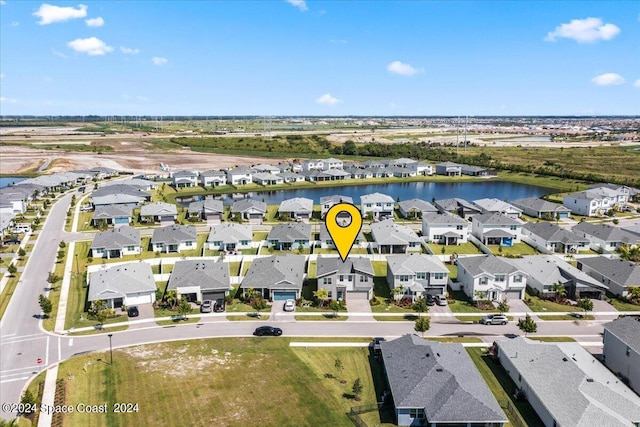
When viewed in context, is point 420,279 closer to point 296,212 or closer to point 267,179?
point 296,212

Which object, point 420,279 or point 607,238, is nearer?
point 420,279

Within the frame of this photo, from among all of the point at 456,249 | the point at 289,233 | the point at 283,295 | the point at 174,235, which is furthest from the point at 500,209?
the point at 174,235

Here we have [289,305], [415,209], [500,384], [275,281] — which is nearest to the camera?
[500,384]

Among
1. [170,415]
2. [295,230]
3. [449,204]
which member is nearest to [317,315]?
[170,415]

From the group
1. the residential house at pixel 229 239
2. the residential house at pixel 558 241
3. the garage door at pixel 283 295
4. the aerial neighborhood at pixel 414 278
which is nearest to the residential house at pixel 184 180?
the aerial neighborhood at pixel 414 278

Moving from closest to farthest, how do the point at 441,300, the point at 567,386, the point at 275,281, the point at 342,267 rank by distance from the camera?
the point at 567,386, the point at 441,300, the point at 275,281, the point at 342,267

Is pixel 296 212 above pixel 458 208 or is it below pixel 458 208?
below

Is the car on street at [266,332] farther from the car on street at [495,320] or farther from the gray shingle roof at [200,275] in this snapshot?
the car on street at [495,320]
